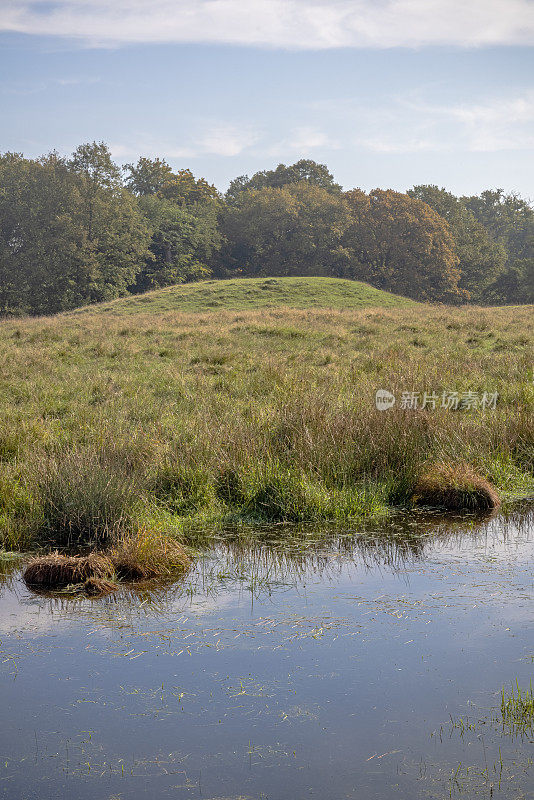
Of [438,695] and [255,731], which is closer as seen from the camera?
[255,731]

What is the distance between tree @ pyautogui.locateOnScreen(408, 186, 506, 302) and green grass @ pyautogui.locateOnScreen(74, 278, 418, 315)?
35152mm

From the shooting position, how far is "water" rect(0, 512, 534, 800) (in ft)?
14.1

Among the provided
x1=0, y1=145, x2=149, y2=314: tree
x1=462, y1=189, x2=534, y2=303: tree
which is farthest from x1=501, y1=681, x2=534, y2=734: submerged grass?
x1=462, y1=189, x2=534, y2=303: tree

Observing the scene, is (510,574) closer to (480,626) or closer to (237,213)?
(480,626)

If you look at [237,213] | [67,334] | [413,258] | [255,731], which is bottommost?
[255,731]

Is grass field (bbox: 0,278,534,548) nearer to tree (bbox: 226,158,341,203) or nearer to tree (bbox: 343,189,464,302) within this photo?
tree (bbox: 343,189,464,302)

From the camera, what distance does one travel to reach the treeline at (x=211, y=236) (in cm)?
6625

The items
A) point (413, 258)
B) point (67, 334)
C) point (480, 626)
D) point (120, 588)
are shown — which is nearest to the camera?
point (480, 626)

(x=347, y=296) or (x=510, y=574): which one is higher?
(x=347, y=296)

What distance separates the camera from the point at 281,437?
11555 mm

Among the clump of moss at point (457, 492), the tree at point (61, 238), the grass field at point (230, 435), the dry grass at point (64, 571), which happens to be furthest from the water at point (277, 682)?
the tree at point (61, 238)

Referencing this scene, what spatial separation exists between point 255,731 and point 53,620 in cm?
248

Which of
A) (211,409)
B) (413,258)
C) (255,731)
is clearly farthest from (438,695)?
(413,258)

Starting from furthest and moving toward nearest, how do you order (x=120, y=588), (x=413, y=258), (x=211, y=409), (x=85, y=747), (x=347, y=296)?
(x=413, y=258) → (x=347, y=296) → (x=211, y=409) → (x=120, y=588) → (x=85, y=747)
